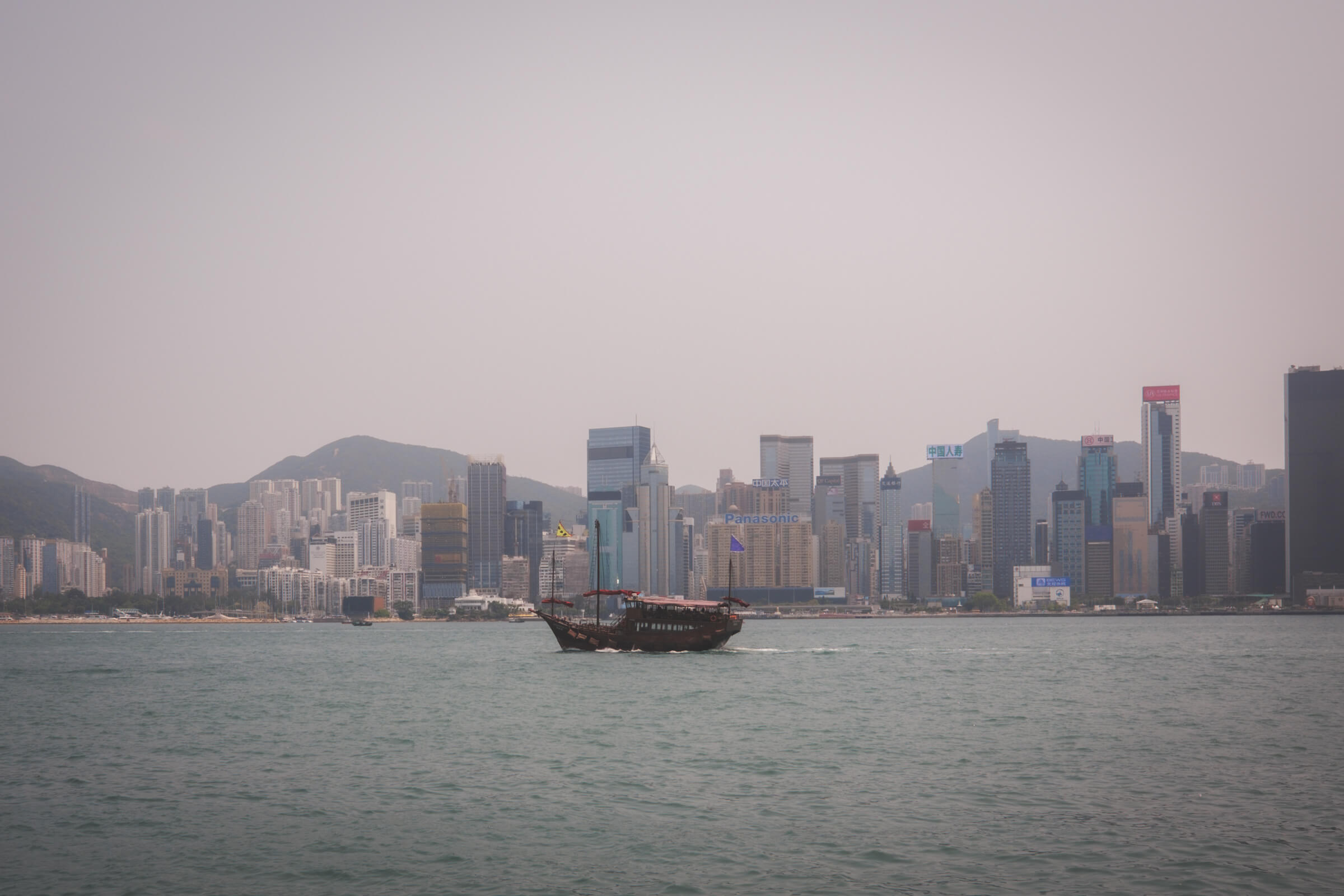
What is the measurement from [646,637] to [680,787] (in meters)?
78.6

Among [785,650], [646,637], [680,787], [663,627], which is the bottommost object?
[785,650]

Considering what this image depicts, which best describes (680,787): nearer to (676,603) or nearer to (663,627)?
(676,603)

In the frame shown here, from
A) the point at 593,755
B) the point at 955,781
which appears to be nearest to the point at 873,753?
the point at 955,781

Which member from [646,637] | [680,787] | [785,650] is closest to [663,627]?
[646,637]

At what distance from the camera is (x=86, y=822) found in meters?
35.6

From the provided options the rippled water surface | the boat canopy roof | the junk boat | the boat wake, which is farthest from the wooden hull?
the rippled water surface

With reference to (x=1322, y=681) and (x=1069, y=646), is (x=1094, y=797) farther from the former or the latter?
(x=1069, y=646)

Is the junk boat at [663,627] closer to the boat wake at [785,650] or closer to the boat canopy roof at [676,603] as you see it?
the boat canopy roof at [676,603]

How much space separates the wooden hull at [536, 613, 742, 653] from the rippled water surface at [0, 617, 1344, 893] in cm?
3124

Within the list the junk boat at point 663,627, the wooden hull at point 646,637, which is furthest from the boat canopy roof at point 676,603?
the wooden hull at point 646,637

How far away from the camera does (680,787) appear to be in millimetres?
40562

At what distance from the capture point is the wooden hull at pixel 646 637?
389 feet

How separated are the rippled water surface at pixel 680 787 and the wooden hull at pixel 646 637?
3124cm

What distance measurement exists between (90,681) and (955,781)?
7795 cm
